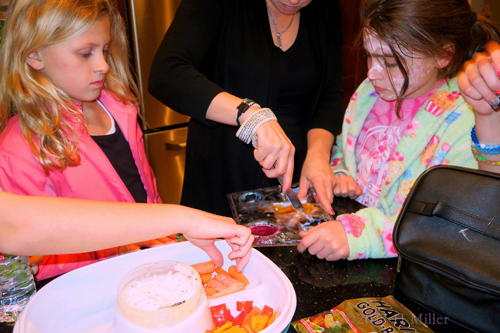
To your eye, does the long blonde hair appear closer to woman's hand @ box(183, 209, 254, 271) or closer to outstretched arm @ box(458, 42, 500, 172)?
woman's hand @ box(183, 209, 254, 271)

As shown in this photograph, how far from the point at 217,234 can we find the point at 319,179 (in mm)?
545

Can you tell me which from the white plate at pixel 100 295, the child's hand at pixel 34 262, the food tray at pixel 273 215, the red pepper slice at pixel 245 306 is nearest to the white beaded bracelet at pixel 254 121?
the food tray at pixel 273 215

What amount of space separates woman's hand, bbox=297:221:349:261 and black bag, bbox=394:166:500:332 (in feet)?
0.51

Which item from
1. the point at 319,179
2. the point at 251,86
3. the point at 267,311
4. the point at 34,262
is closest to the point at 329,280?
the point at 267,311

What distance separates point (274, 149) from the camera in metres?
1.01

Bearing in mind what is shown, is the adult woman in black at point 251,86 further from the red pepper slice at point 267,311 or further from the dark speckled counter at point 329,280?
the red pepper slice at point 267,311

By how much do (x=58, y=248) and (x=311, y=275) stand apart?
53cm

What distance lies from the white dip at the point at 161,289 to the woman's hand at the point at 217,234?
0.07 metres

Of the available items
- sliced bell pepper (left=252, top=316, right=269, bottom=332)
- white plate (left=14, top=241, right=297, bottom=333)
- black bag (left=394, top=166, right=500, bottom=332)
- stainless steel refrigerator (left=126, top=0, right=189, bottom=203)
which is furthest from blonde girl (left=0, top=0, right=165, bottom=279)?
stainless steel refrigerator (left=126, top=0, right=189, bottom=203)

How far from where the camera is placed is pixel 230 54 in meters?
1.37

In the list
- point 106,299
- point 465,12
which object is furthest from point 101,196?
point 465,12

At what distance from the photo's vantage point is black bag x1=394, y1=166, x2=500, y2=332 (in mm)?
680

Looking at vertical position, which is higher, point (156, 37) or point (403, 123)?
point (156, 37)

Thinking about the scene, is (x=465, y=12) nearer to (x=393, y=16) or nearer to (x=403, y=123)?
(x=393, y=16)
